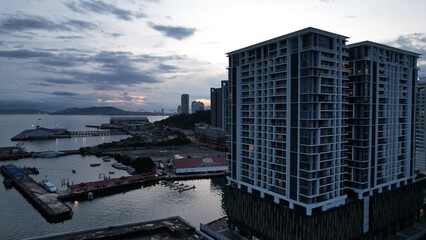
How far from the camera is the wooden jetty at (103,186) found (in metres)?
34.5

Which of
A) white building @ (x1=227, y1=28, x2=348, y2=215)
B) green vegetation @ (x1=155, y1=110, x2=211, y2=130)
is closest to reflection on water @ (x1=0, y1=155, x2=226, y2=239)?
white building @ (x1=227, y1=28, x2=348, y2=215)

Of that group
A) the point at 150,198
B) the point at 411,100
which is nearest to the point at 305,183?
the point at 411,100

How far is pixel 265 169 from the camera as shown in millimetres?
21516

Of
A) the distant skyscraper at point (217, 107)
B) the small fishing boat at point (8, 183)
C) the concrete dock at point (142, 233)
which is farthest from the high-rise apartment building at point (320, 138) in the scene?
the distant skyscraper at point (217, 107)

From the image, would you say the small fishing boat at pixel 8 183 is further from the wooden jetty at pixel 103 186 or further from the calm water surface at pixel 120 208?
the wooden jetty at pixel 103 186

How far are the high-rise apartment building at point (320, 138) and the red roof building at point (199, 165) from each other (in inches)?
892

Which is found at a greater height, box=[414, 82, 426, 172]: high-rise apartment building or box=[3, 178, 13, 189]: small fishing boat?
box=[414, 82, 426, 172]: high-rise apartment building

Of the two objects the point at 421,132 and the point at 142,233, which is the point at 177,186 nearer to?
the point at 142,233

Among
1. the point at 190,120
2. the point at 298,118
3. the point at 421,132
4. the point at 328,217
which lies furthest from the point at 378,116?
the point at 190,120

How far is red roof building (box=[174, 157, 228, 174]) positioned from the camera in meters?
46.6

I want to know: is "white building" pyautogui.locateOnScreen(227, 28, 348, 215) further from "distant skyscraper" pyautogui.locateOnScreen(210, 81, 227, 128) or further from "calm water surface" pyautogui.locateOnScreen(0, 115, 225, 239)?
"distant skyscraper" pyautogui.locateOnScreen(210, 81, 227, 128)

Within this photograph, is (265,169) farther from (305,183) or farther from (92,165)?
(92,165)

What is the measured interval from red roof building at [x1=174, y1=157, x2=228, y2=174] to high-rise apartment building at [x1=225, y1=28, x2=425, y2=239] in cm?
2265

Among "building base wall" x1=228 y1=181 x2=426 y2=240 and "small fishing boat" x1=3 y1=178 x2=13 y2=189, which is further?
"small fishing boat" x1=3 y1=178 x2=13 y2=189
